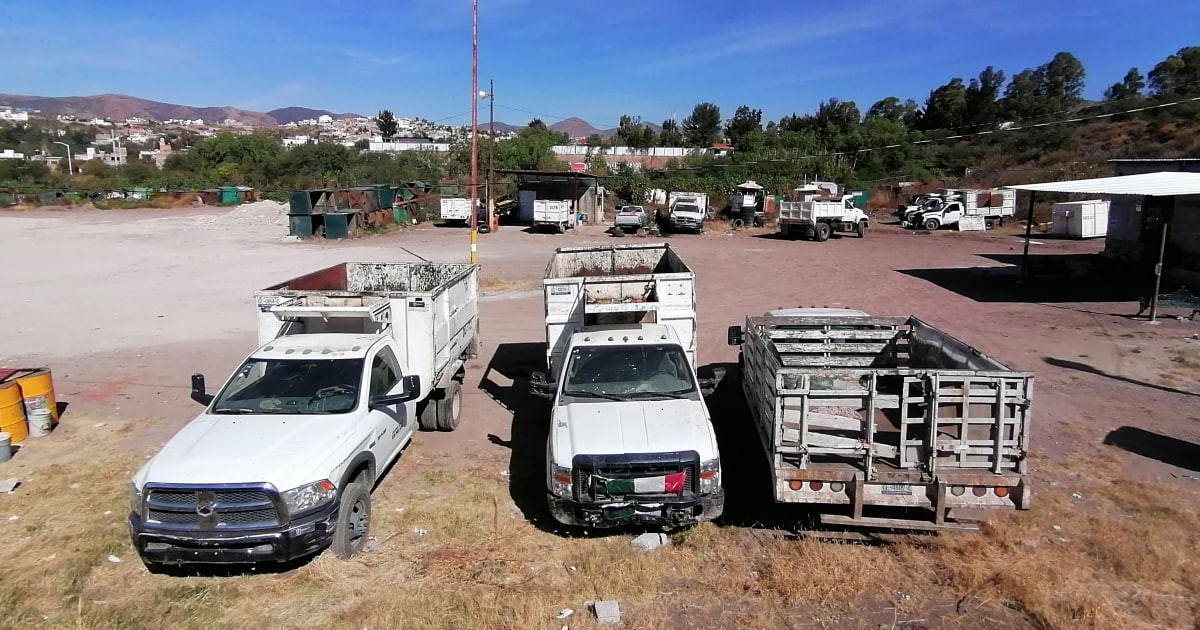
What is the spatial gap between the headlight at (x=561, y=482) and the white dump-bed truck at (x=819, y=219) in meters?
31.2

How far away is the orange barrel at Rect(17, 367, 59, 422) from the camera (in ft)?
31.0

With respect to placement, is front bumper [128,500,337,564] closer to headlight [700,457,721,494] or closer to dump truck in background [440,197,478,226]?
headlight [700,457,721,494]

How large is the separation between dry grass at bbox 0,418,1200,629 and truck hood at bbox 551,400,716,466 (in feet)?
2.74

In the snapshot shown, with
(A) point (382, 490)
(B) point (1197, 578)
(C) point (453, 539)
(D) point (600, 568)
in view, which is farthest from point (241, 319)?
(B) point (1197, 578)

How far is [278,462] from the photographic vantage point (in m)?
5.90

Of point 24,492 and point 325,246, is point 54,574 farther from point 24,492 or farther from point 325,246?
point 325,246

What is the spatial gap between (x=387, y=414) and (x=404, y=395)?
30 centimetres

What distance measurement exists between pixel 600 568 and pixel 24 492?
6212 millimetres

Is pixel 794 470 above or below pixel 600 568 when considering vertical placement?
above

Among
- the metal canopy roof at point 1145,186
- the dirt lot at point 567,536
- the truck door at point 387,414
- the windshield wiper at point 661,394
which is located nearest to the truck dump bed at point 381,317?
the truck door at point 387,414

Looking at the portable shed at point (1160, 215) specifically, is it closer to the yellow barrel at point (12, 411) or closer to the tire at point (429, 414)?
the tire at point (429, 414)

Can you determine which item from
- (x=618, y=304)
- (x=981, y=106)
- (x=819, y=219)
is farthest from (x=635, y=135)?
(x=618, y=304)

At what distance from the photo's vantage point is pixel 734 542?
659 cm

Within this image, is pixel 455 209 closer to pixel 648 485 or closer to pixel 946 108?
pixel 648 485
